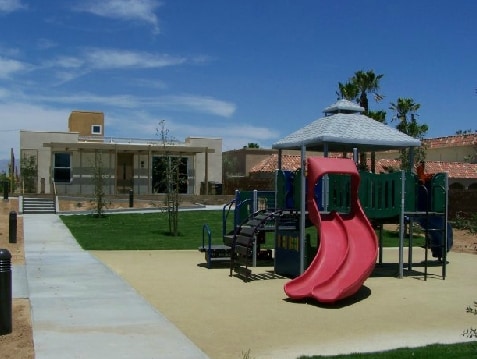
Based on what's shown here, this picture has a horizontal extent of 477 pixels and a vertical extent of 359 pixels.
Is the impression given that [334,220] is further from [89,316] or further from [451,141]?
[451,141]

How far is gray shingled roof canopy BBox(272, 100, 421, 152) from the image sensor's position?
14422 millimetres

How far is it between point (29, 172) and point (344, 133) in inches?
1187

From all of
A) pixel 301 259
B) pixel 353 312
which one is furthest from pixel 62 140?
pixel 353 312

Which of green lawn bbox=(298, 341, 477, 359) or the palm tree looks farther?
the palm tree

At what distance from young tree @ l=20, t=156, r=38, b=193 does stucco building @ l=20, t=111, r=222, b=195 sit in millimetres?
247

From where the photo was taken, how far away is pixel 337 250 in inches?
459

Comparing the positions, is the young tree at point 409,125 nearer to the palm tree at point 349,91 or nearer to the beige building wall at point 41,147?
the palm tree at point 349,91

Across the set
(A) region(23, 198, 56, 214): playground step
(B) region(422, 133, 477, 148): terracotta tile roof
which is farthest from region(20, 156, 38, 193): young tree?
(B) region(422, 133, 477, 148): terracotta tile roof

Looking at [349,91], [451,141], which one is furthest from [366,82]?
[451,141]

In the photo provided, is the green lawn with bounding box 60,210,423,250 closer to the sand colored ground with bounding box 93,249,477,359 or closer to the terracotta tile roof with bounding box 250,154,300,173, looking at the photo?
the sand colored ground with bounding box 93,249,477,359

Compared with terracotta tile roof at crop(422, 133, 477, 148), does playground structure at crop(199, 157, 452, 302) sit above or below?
below

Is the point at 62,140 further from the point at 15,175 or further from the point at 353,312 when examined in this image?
the point at 353,312

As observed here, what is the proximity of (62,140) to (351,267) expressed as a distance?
3318 centimetres

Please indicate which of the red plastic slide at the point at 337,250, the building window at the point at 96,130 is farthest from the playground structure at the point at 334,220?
the building window at the point at 96,130
